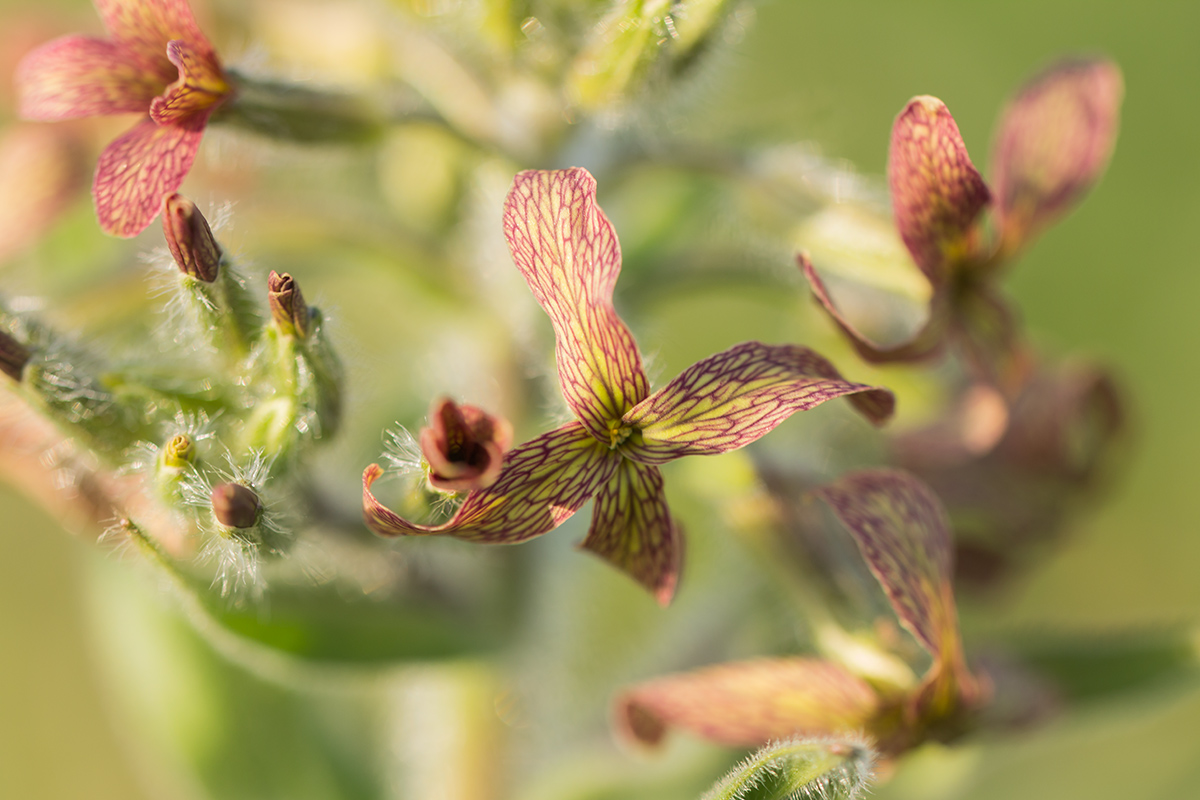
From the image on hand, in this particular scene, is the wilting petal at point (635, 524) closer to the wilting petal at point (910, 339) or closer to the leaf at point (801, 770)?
the leaf at point (801, 770)

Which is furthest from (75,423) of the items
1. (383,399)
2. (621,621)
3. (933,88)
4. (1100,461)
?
(933,88)

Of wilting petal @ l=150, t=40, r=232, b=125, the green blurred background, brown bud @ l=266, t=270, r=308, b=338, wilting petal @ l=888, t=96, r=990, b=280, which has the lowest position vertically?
the green blurred background

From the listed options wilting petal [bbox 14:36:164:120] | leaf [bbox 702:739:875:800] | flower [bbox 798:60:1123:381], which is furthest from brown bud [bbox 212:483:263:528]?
flower [bbox 798:60:1123:381]

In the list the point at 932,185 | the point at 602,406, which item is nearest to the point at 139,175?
the point at 602,406

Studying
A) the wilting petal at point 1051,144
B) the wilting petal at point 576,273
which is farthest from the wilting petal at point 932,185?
the wilting petal at point 576,273

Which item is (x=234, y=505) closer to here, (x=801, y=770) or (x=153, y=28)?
(x=153, y=28)

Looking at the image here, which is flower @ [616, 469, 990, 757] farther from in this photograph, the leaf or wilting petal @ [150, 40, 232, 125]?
wilting petal @ [150, 40, 232, 125]
